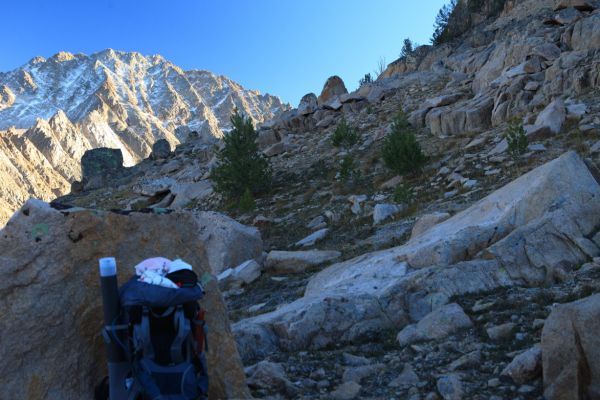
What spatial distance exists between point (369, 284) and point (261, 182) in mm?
14262

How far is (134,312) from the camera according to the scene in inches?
122

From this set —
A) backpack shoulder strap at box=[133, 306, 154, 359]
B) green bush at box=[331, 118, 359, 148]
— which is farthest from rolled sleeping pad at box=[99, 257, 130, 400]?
green bush at box=[331, 118, 359, 148]

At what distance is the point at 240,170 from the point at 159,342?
18102 mm

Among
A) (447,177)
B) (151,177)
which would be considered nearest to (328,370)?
(447,177)

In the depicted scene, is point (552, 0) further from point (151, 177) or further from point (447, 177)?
point (151, 177)

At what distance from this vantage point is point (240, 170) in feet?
68.7

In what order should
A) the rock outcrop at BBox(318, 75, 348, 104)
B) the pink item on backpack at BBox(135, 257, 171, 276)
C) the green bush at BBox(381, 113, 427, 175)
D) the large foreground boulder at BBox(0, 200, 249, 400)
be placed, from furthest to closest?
the rock outcrop at BBox(318, 75, 348, 104), the green bush at BBox(381, 113, 427, 175), the large foreground boulder at BBox(0, 200, 249, 400), the pink item on backpack at BBox(135, 257, 171, 276)

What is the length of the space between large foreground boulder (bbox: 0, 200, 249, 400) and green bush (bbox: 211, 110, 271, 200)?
16.5 metres

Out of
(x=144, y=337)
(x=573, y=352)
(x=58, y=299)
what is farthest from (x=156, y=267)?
(x=573, y=352)

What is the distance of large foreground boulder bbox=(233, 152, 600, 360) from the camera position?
6.04 m

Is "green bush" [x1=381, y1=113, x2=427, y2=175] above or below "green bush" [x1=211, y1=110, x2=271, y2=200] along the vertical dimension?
below

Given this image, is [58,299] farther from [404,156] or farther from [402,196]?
[404,156]

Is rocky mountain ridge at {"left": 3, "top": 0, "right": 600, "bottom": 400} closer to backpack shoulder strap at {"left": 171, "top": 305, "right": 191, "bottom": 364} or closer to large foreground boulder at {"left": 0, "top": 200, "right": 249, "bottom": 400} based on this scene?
large foreground boulder at {"left": 0, "top": 200, "right": 249, "bottom": 400}

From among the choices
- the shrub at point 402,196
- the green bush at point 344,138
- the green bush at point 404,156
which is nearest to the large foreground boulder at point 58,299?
the shrub at point 402,196
